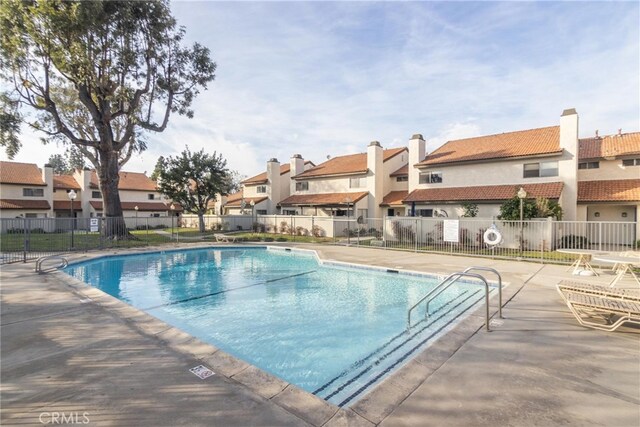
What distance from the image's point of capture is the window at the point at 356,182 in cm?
3064

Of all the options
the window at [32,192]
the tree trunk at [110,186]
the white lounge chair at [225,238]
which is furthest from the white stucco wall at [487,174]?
the window at [32,192]

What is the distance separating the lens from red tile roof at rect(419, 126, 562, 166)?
68.5 feet

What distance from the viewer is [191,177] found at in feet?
104

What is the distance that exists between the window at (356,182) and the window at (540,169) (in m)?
13.8

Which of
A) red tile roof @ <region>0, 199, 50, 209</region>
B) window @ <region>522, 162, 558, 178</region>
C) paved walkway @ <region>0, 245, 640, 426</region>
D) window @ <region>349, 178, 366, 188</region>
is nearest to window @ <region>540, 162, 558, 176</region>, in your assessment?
window @ <region>522, 162, 558, 178</region>

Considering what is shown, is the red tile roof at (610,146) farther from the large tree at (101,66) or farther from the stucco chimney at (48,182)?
the stucco chimney at (48,182)

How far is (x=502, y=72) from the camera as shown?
15.4 meters

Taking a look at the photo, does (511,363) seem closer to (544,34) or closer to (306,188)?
(544,34)

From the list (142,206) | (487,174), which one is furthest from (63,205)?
(487,174)

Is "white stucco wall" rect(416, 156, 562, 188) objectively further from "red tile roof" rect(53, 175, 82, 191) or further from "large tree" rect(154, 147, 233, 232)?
"red tile roof" rect(53, 175, 82, 191)

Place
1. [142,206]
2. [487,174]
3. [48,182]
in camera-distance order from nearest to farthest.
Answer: [487,174] → [48,182] → [142,206]

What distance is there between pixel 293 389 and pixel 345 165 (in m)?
30.7

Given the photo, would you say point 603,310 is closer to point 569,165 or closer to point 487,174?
point 569,165
